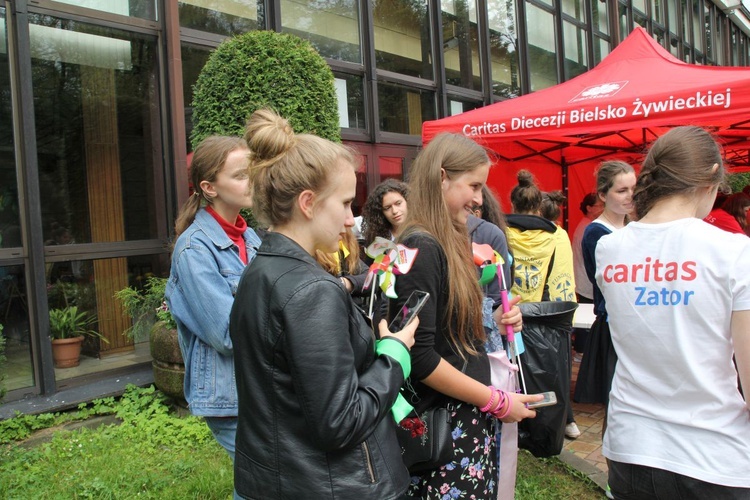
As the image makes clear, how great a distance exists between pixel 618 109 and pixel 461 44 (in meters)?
4.47

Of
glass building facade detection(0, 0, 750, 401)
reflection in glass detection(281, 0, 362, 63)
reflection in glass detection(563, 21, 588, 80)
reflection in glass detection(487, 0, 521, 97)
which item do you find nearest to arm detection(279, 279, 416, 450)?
glass building facade detection(0, 0, 750, 401)

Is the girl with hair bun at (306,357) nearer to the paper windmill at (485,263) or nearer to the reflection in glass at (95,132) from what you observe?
the paper windmill at (485,263)

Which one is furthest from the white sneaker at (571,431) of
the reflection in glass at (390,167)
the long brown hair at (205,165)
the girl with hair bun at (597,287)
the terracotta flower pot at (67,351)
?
the reflection in glass at (390,167)

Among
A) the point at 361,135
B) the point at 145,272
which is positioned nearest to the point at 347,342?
the point at 145,272

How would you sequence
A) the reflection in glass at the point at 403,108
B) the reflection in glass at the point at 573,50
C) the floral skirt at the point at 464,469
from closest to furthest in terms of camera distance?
the floral skirt at the point at 464,469 < the reflection in glass at the point at 403,108 < the reflection in glass at the point at 573,50

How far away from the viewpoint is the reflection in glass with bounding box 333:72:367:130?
6.84m

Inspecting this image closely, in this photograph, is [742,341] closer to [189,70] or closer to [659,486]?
[659,486]

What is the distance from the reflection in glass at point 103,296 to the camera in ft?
14.2

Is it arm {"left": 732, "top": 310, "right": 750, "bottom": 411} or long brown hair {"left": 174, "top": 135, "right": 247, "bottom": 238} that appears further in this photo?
long brown hair {"left": 174, "top": 135, "right": 247, "bottom": 238}

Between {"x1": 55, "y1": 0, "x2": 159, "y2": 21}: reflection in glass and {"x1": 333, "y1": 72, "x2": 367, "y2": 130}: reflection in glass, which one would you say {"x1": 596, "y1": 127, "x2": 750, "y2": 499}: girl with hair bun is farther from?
{"x1": 333, "y1": 72, "x2": 367, "y2": 130}: reflection in glass

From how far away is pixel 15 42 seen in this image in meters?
4.07

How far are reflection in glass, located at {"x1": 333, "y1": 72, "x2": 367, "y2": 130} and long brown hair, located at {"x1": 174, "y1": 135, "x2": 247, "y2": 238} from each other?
4.68 metres

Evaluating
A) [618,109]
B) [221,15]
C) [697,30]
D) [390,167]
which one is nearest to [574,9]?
[390,167]

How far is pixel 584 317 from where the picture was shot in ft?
14.7
